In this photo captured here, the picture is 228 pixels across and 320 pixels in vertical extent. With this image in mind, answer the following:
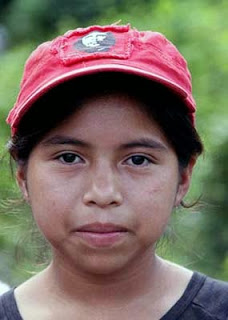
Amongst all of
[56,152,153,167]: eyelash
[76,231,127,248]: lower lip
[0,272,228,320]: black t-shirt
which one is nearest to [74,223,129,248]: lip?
→ [76,231,127,248]: lower lip

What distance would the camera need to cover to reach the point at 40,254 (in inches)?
103

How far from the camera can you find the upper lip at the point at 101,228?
212cm

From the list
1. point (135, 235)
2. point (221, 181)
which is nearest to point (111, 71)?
point (135, 235)

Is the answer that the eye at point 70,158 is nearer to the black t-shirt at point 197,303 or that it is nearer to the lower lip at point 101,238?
the lower lip at point 101,238

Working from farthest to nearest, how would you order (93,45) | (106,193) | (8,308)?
(8,308) → (93,45) → (106,193)

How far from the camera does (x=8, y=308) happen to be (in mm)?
2320

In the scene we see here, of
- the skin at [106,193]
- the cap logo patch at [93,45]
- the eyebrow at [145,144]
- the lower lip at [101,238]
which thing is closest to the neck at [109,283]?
the skin at [106,193]

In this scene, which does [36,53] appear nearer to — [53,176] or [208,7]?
[53,176]

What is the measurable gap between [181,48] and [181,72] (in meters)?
1.62

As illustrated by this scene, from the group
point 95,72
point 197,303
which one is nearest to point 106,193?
point 95,72

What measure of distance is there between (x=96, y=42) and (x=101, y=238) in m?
0.36

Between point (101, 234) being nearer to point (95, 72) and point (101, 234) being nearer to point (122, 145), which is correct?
point (122, 145)

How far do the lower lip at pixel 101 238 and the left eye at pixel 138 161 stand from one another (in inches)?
4.9

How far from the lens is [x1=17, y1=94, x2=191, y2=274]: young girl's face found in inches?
83.6
